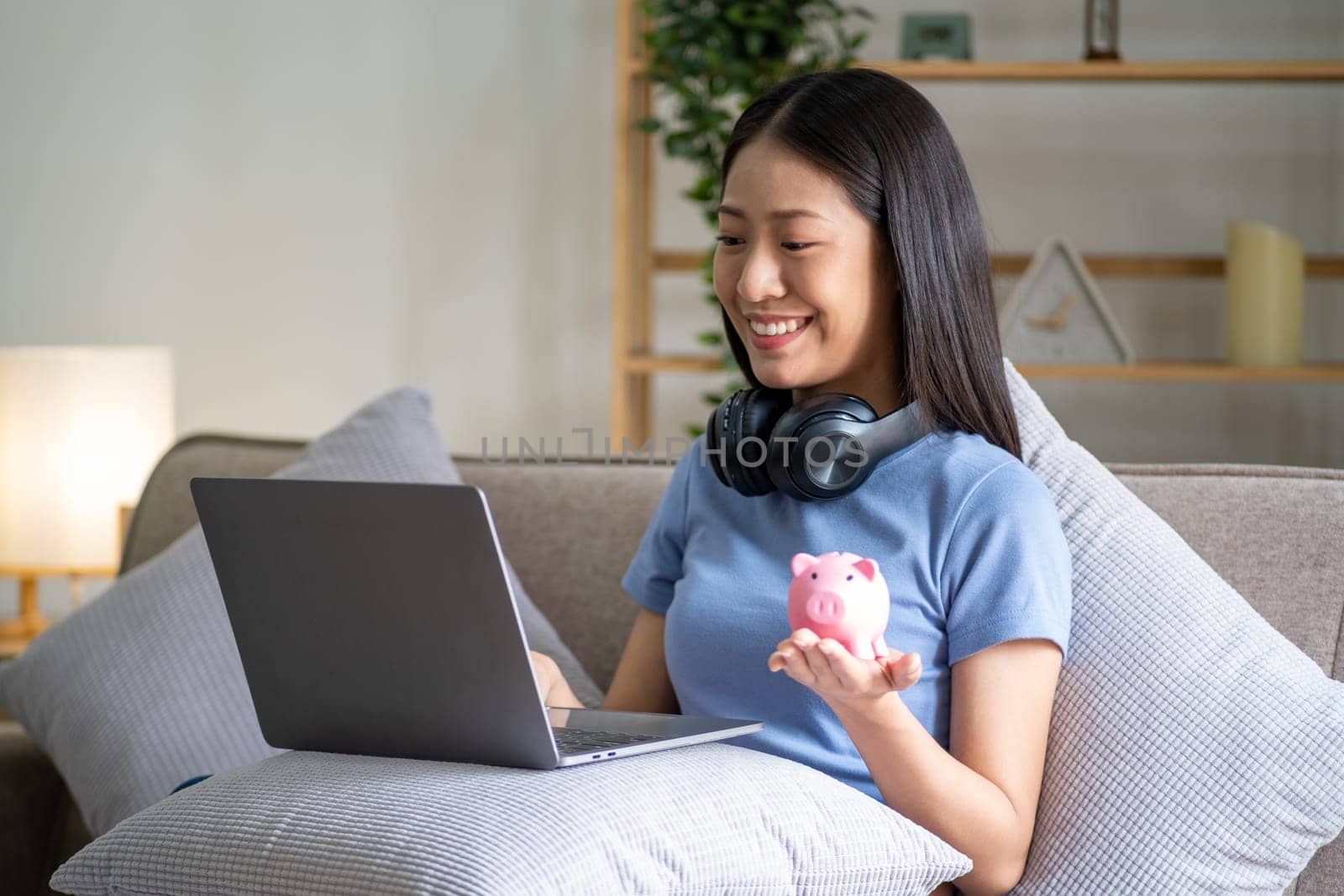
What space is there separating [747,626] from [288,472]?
684mm

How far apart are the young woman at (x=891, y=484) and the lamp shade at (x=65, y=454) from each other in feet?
4.71

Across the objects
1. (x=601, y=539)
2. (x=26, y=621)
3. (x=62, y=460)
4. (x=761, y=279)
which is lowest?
(x=26, y=621)

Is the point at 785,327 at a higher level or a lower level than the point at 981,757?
higher

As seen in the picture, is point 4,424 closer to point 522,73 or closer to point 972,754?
point 522,73

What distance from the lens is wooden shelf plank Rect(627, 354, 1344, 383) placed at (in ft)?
8.00

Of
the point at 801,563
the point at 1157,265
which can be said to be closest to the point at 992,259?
the point at 1157,265

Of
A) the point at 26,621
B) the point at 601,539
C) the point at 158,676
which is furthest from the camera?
the point at 26,621

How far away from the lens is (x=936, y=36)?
2512 millimetres

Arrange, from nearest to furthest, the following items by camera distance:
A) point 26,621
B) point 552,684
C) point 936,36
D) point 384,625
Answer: point 384,625 < point 552,684 < point 26,621 < point 936,36

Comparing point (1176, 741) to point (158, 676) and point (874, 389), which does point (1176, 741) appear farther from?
point (158, 676)

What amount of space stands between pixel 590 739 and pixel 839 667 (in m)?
0.25

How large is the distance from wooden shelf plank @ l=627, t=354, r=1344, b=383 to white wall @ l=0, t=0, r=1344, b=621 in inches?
9.7

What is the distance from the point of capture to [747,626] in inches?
45.6

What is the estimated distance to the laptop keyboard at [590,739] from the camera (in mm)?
984
